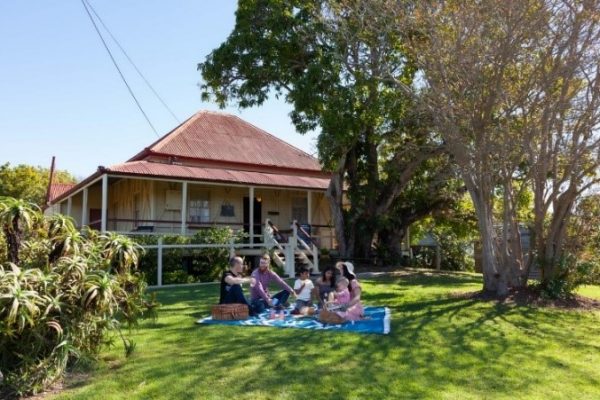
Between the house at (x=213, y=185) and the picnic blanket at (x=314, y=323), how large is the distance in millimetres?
9736

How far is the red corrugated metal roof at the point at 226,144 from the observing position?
75.3 feet

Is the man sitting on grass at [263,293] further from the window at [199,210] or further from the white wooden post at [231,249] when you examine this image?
the window at [199,210]

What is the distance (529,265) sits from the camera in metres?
12.8

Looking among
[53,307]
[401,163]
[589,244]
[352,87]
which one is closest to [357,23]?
[352,87]

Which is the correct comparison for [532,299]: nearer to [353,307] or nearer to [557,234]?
[557,234]

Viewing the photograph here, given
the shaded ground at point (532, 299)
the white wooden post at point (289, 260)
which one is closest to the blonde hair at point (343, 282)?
the shaded ground at point (532, 299)

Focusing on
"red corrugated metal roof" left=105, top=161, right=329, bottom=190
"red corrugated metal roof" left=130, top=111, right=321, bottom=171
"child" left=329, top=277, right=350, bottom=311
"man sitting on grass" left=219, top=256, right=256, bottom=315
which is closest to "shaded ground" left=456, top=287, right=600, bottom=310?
"child" left=329, top=277, right=350, bottom=311

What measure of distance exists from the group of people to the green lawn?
2.44ft

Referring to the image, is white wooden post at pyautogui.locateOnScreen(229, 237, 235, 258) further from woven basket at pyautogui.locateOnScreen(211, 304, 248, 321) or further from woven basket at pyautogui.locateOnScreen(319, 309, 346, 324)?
woven basket at pyautogui.locateOnScreen(319, 309, 346, 324)

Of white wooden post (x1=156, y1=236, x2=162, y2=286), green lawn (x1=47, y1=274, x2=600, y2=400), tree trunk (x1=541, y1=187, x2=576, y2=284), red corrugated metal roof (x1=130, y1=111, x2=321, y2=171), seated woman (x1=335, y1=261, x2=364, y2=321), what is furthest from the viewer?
red corrugated metal roof (x1=130, y1=111, x2=321, y2=171)

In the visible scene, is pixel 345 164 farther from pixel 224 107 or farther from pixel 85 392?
pixel 85 392

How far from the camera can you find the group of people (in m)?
9.20

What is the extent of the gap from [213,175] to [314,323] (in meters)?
12.5

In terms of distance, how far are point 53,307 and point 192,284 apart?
Answer: 32.8ft
